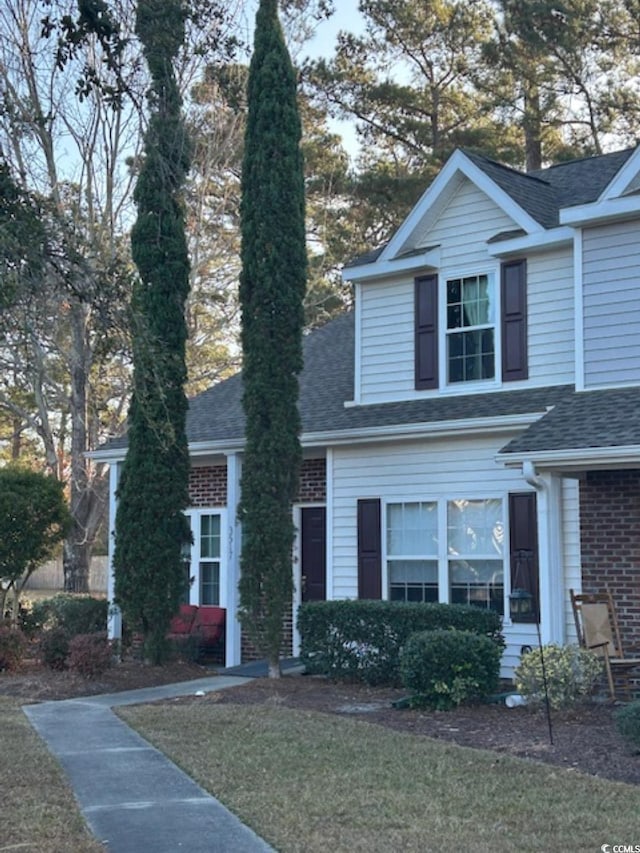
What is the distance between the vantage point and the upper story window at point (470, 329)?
45.9ft

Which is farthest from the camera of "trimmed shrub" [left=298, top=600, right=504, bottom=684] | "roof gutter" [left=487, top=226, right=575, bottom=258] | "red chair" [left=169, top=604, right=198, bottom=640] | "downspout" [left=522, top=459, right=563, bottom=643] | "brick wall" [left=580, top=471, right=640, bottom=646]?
"red chair" [left=169, top=604, right=198, bottom=640]

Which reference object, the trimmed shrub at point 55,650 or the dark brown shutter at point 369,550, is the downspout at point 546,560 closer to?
the dark brown shutter at point 369,550

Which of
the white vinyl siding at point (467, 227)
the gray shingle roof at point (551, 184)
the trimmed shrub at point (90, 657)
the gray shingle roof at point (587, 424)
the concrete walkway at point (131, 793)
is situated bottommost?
the concrete walkway at point (131, 793)

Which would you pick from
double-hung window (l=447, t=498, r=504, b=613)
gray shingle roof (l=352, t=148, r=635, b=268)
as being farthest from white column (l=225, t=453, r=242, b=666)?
gray shingle roof (l=352, t=148, r=635, b=268)

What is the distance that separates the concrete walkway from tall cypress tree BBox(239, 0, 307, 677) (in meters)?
2.80

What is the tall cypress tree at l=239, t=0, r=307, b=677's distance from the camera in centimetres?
1327

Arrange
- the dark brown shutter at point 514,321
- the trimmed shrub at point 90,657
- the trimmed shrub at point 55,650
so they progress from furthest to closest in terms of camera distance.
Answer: the trimmed shrub at point 55,650
the dark brown shutter at point 514,321
the trimmed shrub at point 90,657

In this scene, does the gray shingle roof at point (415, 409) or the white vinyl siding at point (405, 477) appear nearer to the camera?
the gray shingle roof at point (415, 409)

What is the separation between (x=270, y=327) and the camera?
13484mm

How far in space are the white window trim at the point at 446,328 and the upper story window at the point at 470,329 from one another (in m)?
0.04

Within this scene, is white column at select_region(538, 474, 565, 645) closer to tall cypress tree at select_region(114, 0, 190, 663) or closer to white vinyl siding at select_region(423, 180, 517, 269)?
white vinyl siding at select_region(423, 180, 517, 269)

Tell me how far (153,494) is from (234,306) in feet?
48.2

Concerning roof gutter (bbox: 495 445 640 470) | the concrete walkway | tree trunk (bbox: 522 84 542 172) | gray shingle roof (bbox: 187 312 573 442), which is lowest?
the concrete walkway

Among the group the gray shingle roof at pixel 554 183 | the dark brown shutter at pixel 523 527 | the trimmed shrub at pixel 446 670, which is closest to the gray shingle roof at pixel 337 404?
the dark brown shutter at pixel 523 527
